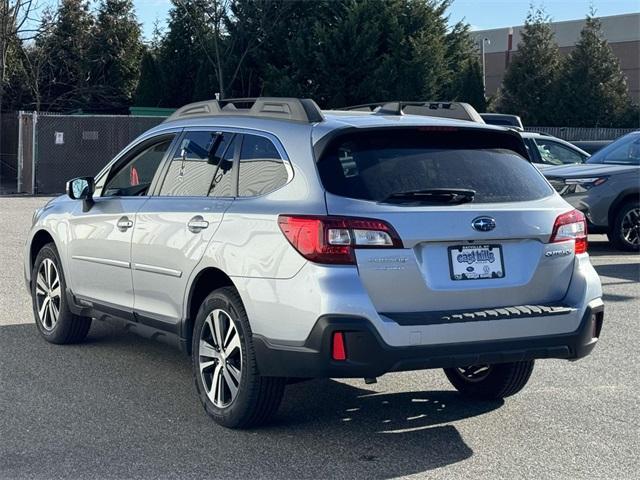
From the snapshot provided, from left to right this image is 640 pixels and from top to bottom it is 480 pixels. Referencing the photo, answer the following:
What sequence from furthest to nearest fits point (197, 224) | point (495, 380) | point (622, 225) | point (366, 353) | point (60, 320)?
point (622, 225), point (60, 320), point (495, 380), point (197, 224), point (366, 353)

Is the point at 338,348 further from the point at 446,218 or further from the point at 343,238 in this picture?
the point at 446,218

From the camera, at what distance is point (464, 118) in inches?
258

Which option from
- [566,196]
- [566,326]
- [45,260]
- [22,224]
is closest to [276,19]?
[22,224]

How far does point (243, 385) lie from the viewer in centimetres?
564

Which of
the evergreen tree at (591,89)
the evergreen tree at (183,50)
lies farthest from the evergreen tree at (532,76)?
the evergreen tree at (183,50)

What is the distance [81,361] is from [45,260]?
109 cm

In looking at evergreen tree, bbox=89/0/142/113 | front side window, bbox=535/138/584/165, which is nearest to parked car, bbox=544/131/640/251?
front side window, bbox=535/138/584/165

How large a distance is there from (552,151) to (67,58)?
2696 cm

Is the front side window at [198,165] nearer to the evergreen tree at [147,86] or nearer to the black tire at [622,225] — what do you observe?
the black tire at [622,225]

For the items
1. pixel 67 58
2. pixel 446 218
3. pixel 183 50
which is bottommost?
pixel 446 218

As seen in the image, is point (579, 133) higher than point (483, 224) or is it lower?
higher

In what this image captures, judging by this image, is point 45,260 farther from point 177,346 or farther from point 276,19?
point 276,19

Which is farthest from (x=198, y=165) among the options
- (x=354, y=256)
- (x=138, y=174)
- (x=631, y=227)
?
(x=631, y=227)

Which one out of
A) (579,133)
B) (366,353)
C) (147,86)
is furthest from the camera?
(147,86)
